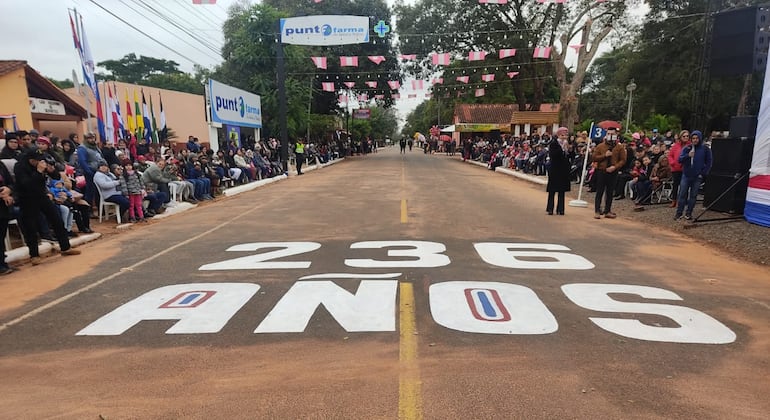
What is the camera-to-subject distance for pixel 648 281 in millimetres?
5699

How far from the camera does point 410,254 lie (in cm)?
679

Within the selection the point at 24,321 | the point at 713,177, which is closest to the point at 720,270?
the point at 713,177

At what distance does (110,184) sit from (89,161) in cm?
89

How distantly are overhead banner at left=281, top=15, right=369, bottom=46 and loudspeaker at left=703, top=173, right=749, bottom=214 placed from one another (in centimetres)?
1833

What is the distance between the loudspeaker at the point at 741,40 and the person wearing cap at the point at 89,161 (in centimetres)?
1371

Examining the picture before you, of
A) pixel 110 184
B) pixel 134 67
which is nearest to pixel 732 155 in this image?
pixel 110 184

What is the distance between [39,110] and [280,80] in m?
10.5

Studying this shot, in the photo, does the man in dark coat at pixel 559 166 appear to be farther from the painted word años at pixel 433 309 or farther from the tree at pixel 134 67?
the tree at pixel 134 67

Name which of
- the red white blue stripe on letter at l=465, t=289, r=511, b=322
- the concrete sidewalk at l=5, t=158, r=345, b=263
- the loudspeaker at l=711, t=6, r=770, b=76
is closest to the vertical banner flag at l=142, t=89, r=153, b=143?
the concrete sidewalk at l=5, t=158, r=345, b=263

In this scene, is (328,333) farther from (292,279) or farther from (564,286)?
(564,286)

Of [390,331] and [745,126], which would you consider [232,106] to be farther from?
[390,331]

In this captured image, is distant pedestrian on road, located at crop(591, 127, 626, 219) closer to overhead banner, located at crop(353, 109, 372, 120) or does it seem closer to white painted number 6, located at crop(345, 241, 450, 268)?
white painted number 6, located at crop(345, 241, 450, 268)

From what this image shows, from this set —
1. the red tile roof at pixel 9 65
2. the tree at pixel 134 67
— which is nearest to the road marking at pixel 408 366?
the red tile roof at pixel 9 65

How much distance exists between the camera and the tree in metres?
73.2
